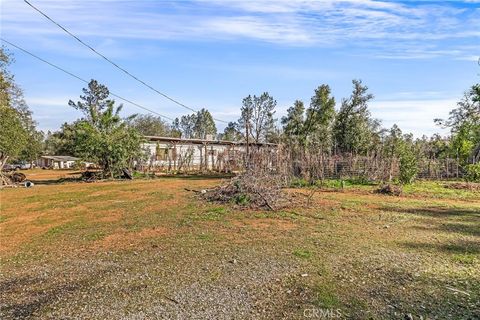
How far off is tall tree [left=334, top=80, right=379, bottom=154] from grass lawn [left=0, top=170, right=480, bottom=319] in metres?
13.1

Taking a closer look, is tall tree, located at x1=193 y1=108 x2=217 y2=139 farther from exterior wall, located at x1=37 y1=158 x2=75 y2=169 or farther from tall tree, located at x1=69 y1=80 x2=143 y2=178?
tall tree, located at x1=69 y1=80 x2=143 y2=178

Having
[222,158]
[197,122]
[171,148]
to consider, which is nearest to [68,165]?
[197,122]

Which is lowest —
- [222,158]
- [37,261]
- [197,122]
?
[37,261]

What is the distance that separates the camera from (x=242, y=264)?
4.61 m

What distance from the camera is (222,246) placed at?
5531mm

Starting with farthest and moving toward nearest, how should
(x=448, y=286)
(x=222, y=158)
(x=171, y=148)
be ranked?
(x=171, y=148) < (x=222, y=158) < (x=448, y=286)

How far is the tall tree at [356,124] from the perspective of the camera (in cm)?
2148

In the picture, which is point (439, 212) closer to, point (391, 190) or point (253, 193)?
point (391, 190)

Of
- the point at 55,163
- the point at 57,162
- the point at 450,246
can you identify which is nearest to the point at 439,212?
the point at 450,246

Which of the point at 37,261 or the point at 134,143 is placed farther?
the point at 134,143

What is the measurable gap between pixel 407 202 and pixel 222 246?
23.7ft

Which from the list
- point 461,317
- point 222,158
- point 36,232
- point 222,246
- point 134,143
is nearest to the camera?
point 461,317

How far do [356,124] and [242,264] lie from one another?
61.9 ft

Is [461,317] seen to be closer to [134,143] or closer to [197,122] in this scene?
[134,143]
